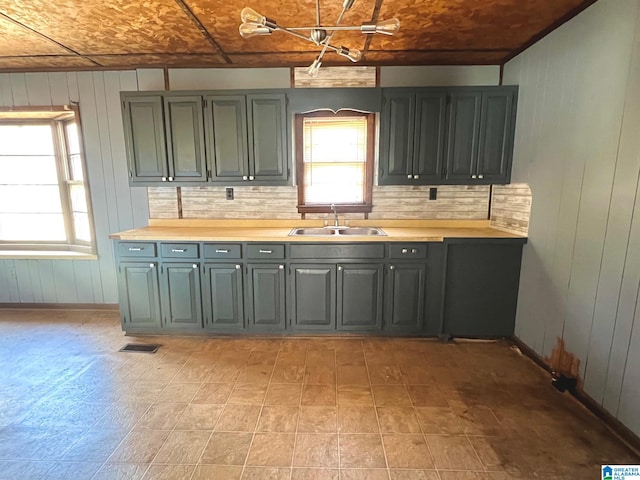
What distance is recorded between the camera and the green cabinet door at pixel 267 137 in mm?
2992

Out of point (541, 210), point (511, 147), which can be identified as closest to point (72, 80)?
point (511, 147)

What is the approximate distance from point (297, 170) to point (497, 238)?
1943 millimetres

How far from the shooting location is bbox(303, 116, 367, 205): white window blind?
326 centimetres

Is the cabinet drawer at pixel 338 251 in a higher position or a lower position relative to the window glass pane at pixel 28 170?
lower

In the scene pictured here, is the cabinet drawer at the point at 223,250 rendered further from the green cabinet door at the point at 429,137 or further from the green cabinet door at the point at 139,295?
the green cabinet door at the point at 429,137

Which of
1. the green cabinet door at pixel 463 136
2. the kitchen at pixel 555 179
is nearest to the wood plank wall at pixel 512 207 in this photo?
the kitchen at pixel 555 179

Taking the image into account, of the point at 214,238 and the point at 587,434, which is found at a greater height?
the point at 214,238

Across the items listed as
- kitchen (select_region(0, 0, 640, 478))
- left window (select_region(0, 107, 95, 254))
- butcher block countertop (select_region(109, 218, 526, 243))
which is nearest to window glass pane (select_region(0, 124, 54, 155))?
left window (select_region(0, 107, 95, 254))

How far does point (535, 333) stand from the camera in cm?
263

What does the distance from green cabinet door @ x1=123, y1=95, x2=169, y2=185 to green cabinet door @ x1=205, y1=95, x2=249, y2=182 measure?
460 millimetres

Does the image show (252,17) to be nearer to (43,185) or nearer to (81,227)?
(81,227)

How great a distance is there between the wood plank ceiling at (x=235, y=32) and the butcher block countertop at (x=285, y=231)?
153 cm

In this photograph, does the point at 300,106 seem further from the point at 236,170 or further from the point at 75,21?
the point at 75,21

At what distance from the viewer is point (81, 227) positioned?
368cm
